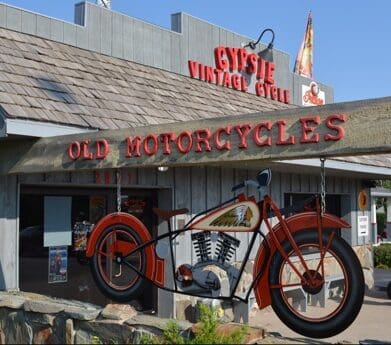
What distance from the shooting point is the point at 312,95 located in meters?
15.9

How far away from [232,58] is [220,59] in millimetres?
455

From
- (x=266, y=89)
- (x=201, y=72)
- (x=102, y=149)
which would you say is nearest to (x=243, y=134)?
(x=102, y=149)

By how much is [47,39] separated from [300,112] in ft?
18.0

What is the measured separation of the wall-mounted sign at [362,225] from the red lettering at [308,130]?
9.87 m

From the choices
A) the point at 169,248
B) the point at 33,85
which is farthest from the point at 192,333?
the point at 33,85

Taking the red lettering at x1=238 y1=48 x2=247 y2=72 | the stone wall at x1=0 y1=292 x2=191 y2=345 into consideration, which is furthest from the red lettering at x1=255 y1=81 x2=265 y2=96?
the stone wall at x1=0 y1=292 x2=191 y2=345

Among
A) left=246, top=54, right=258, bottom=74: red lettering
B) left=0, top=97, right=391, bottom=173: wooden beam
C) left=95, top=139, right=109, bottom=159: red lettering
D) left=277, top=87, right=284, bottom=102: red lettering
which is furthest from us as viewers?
left=277, top=87, right=284, bottom=102: red lettering

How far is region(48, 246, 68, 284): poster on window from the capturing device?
7694mm

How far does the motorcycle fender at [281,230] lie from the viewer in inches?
171

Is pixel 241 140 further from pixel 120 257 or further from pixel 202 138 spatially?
pixel 120 257

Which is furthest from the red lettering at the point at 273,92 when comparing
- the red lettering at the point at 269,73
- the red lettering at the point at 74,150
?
the red lettering at the point at 74,150

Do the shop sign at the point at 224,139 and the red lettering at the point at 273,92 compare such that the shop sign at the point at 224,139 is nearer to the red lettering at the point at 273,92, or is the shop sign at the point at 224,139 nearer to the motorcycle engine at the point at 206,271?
the motorcycle engine at the point at 206,271

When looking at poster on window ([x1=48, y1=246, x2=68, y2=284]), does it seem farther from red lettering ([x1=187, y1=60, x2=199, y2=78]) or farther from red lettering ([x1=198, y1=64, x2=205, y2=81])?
red lettering ([x1=198, y1=64, x2=205, y2=81])

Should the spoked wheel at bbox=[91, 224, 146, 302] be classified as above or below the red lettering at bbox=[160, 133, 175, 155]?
below
